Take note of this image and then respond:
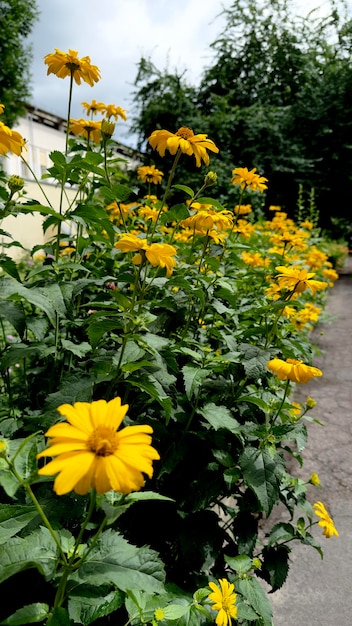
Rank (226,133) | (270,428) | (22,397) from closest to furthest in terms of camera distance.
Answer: (270,428) < (22,397) < (226,133)

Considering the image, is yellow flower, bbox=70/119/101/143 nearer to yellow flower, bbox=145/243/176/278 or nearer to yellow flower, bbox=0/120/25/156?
yellow flower, bbox=0/120/25/156

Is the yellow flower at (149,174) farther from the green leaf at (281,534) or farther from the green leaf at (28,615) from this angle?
the green leaf at (28,615)

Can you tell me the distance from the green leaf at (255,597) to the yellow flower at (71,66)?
176 cm

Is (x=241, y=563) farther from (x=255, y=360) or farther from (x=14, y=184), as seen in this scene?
(x=14, y=184)

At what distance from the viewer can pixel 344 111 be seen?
1105 cm

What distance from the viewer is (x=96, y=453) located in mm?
625

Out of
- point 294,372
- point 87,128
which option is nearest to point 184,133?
point 87,128

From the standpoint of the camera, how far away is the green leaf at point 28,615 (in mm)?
709

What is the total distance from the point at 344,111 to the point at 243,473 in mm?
11971

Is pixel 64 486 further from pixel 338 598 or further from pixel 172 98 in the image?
pixel 172 98

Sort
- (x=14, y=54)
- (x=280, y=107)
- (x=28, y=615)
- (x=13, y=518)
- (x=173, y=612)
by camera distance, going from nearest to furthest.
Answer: (x=28, y=615) < (x=13, y=518) < (x=173, y=612) < (x=280, y=107) < (x=14, y=54)

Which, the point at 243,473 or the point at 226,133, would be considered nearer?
the point at 243,473

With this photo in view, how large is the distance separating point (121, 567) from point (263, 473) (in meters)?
0.59

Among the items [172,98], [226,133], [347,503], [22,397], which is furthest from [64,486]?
[172,98]
